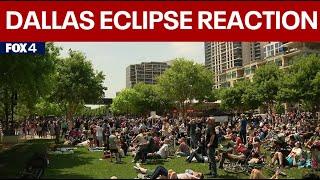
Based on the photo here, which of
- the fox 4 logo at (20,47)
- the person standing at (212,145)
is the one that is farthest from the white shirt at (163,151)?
the fox 4 logo at (20,47)

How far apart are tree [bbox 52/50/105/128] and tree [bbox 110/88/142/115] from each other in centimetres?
6434

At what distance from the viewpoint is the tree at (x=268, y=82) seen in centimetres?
6900

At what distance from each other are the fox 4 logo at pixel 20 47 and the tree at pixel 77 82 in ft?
96.7

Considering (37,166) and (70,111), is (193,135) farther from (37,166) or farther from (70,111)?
(70,111)

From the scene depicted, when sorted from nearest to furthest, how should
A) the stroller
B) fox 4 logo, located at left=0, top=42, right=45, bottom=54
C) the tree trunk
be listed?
1. the stroller
2. fox 4 logo, located at left=0, top=42, right=45, bottom=54
3. the tree trunk

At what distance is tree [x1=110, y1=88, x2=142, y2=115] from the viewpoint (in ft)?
385

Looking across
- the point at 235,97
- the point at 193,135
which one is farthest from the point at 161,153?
the point at 235,97

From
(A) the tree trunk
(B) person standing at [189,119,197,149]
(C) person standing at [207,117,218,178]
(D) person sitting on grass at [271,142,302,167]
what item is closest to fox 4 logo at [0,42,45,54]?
(C) person standing at [207,117,218,178]

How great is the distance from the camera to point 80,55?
2055 inches

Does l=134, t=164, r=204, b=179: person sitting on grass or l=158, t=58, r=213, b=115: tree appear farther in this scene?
l=158, t=58, r=213, b=115: tree

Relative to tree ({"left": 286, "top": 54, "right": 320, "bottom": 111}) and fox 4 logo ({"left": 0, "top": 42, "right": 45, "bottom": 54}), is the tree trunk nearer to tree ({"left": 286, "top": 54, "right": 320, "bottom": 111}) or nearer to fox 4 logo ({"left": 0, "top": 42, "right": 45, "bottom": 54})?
tree ({"left": 286, "top": 54, "right": 320, "bottom": 111})

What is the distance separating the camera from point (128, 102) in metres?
121

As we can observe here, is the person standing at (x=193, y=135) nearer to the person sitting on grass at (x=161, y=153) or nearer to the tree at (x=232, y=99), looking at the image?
the person sitting on grass at (x=161, y=153)

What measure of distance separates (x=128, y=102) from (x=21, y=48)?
102 m
